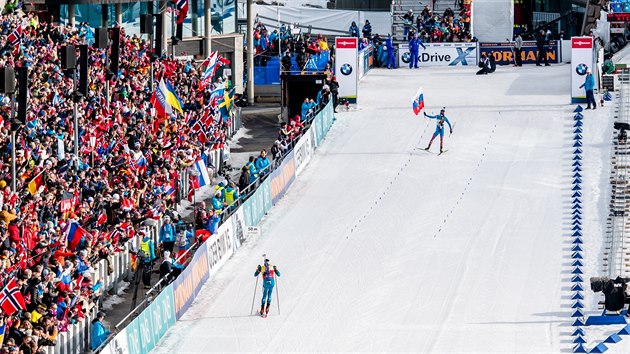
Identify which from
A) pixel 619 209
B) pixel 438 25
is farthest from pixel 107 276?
pixel 438 25

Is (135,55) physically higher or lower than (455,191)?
higher

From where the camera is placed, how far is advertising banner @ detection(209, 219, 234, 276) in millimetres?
32009

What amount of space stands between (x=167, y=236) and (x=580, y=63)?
1924 centimetres

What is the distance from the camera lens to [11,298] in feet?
80.7

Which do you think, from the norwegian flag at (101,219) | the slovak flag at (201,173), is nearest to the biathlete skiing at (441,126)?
the slovak flag at (201,173)

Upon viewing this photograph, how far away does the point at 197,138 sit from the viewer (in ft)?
132

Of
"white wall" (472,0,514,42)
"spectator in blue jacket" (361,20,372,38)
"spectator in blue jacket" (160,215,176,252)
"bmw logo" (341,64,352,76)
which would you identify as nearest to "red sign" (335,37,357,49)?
"bmw logo" (341,64,352,76)

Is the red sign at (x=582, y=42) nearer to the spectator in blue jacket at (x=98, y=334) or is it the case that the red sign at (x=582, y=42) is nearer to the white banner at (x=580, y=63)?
the white banner at (x=580, y=63)

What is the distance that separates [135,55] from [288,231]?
9145 mm

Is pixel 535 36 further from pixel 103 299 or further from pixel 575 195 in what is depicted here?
pixel 103 299

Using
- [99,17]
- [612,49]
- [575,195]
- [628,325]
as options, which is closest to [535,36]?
[612,49]

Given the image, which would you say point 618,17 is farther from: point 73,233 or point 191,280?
point 73,233

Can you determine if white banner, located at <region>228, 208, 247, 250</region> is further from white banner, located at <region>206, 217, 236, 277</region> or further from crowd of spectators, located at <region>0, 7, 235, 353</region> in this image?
crowd of spectators, located at <region>0, 7, 235, 353</region>

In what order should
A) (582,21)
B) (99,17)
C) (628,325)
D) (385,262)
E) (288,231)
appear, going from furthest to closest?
(582,21)
(99,17)
(288,231)
(385,262)
(628,325)
